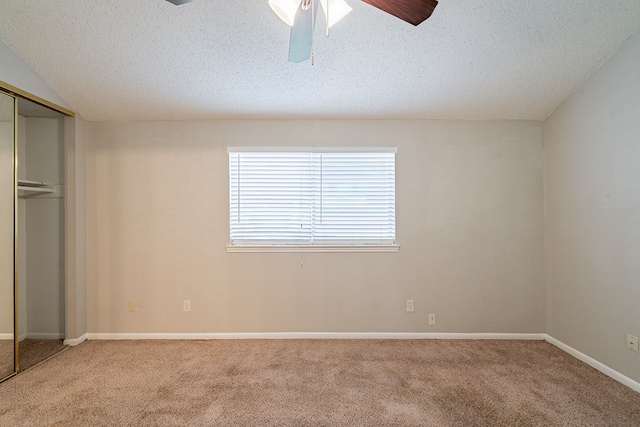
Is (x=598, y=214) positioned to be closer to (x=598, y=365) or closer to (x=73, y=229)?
(x=598, y=365)

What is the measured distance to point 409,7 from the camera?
162cm

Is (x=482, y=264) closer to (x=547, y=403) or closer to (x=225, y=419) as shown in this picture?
(x=547, y=403)

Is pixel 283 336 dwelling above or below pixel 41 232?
below

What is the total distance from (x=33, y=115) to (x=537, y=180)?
4929 mm

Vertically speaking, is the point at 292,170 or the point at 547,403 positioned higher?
the point at 292,170

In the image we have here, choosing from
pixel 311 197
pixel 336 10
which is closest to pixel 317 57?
pixel 336 10

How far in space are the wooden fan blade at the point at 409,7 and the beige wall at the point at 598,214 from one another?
2040mm

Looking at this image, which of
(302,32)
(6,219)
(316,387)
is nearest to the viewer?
(302,32)

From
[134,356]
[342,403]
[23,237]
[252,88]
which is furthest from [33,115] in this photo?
[342,403]

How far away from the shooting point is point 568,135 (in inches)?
130

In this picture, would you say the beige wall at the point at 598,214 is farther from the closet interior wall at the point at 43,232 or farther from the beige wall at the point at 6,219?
the closet interior wall at the point at 43,232

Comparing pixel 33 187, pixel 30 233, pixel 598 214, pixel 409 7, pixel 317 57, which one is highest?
pixel 317 57

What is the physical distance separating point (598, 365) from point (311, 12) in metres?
3.42

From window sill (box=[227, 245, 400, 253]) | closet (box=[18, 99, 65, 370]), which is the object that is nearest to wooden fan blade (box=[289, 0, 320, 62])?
window sill (box=[227, 245, 400, 253])
